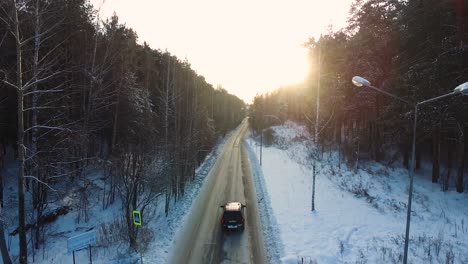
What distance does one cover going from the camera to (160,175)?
17438 millimetres

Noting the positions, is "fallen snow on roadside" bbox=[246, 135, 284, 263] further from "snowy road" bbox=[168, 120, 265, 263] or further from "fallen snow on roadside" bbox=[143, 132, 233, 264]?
"fallen snow on roadside" bbox=[143, 132, 233, 264]

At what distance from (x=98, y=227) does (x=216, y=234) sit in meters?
7.88

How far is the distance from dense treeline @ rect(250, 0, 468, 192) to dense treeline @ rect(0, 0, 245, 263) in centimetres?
1179

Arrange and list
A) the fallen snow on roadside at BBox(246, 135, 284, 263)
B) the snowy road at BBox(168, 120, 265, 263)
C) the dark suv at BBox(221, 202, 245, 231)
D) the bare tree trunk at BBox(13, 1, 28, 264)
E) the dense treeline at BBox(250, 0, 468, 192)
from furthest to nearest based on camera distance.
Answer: the dense treeline at BBox(250, 0, 468, 192)
the dark suv at BBox(221, 202, 245, 231)
the fallen snow on roadside at BBox(246, 135, 284, 263)
the snowy road at BBox(168, 120, 265, 263)
the bare tree trunk at BBox(13, 1, 28, 264)

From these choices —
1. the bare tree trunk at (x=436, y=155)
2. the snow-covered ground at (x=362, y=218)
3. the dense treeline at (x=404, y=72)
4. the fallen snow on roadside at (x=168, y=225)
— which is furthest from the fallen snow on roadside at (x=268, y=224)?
the bare tree trunk at (x=436, y=155)

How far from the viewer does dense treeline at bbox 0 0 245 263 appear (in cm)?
1442

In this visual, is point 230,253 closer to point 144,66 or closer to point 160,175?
point 160,175

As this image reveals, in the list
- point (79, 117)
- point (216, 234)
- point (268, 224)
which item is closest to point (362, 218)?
point (268, 224)

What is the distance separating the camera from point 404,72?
81.0 feet

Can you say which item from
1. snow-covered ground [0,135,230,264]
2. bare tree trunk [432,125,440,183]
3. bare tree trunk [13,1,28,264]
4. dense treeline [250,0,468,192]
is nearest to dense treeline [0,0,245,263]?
bare tree trunk [13,1,28,264]

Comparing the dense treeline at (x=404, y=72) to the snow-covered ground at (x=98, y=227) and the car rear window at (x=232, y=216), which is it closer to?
the car rear window at (x=232, y=216)

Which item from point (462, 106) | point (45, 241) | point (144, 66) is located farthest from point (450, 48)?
point (144, 66)

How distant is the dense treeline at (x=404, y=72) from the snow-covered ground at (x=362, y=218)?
292 cm

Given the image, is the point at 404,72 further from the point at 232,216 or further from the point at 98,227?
the point at 98,227
